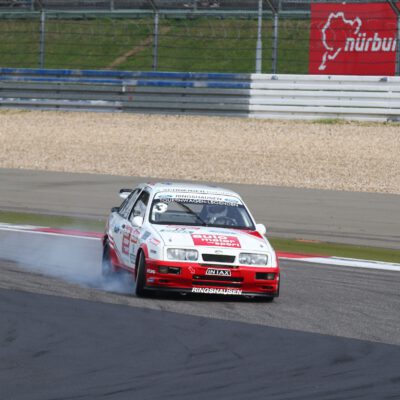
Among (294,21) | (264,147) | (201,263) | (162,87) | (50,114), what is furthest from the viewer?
(294,21)

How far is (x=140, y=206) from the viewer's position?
12625 mm

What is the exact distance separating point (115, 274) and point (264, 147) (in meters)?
13.9

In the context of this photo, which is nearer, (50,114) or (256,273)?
(256,273)

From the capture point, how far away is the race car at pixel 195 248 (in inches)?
447

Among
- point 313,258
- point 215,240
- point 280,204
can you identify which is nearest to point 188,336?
point 215,240

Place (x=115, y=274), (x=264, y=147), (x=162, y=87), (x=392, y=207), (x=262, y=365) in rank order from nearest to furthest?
1. (x=262, y=365)
2. (x=115, y=274)
3. (x=392, y=207)
4. (x=264, y=147)
5. (x=162, y=87)

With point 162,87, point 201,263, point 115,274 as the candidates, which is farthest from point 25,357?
point 162,87

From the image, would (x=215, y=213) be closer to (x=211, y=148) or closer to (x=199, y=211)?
(x=199, y=211)

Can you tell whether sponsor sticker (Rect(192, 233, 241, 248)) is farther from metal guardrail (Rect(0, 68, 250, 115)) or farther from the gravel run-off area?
metal guardrail (Rect(0, 68, 250, 115))

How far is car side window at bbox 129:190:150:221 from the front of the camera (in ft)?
40.9

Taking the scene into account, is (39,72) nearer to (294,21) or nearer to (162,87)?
(162,87)

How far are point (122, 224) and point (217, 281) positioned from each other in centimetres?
177

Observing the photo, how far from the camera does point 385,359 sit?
8.73 metres

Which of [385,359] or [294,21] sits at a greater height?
[294,21]
